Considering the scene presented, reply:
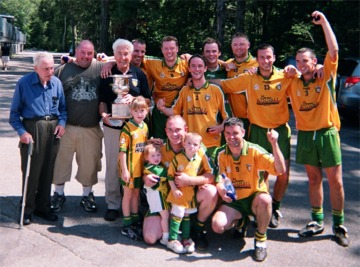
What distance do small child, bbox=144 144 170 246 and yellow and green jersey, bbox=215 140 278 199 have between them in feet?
1.99

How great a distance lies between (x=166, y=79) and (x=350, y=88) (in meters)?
7.95

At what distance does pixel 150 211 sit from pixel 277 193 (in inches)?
64.8

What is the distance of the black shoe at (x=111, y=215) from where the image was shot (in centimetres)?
575

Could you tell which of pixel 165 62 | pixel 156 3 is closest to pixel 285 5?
pixel 156 3

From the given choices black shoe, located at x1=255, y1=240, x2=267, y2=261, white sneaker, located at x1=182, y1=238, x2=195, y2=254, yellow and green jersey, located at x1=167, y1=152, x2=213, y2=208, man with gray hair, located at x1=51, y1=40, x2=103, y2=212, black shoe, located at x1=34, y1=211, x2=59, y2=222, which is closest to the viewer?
black shoe, located at x1=255, y1=240, x2=267, y2=261

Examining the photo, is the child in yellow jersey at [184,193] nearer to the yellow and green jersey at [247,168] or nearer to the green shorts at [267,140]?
the yellow and green jersey at [247,168]

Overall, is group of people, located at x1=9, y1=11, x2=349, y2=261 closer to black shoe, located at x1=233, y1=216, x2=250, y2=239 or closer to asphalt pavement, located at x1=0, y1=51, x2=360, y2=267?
black shoe, located at x1=233, y1=216, x2=250, y2=239

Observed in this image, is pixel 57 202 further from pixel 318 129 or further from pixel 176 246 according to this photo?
pixel 318 129

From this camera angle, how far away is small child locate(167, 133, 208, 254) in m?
4.97

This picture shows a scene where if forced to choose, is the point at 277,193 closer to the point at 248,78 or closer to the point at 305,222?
the point at 305,222

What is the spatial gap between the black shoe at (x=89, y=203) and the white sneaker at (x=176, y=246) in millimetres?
1497

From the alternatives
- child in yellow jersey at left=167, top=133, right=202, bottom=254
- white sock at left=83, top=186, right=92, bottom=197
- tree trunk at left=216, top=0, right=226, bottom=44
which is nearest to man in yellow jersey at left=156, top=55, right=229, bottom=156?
child in yellow jersey at left=167, top=133, right=202, bottom=254

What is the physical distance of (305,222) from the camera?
5.94 metres

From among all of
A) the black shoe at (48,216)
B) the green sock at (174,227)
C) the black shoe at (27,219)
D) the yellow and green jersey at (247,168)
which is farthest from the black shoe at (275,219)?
the black shoe at (27,219)
